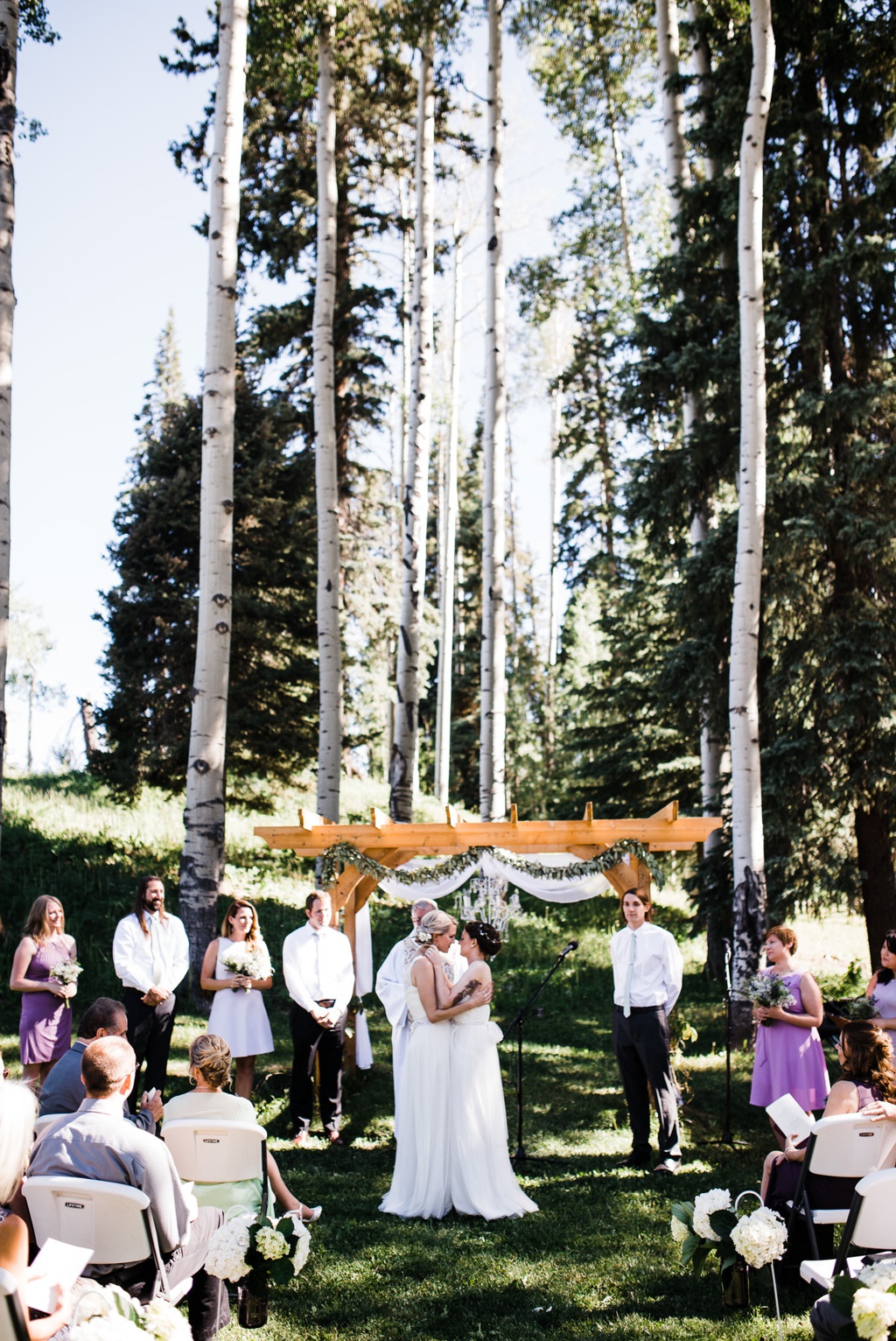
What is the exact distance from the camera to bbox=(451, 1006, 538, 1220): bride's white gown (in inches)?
250

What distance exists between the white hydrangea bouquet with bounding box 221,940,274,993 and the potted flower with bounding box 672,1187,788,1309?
379cm

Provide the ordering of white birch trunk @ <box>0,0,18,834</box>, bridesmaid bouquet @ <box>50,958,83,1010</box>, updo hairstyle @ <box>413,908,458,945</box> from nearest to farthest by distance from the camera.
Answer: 1. updo hairstyle @ <box>413,908,458,945</box>
2. bridesmaid bouquet @ <box>50,958,83,1010</box>
3. white birch trunk @ <box>0,0,18,834</box>

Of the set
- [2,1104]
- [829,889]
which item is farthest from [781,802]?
[2,1104]

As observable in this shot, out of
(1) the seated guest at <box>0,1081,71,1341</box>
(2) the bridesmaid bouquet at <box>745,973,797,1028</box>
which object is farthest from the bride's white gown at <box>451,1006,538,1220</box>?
(1) the seated guest at <box>0,1081,71,1341</box>

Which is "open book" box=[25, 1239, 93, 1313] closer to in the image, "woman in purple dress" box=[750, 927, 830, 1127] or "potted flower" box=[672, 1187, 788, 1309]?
"potted flower" box=[672, 1187, 788, 1309]

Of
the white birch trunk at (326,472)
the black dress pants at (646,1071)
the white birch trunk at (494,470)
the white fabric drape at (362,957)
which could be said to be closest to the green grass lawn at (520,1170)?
the black dress pants at (646,1071)

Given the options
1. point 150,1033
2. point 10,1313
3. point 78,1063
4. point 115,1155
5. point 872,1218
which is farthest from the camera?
point 150,1033

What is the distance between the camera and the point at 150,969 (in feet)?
25.3

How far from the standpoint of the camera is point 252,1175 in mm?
4430

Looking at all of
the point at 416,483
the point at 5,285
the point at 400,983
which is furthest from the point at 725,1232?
the point at 416,483

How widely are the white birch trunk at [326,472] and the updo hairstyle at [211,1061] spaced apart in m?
8.08

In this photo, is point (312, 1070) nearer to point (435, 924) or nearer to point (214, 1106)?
point (435, 924)

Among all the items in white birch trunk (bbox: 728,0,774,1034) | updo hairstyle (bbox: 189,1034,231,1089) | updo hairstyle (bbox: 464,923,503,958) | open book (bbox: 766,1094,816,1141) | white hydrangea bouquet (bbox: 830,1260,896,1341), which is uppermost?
white birch trunk (bbox: 728,0,774,1034)

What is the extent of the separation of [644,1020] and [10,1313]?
562 centimetres
